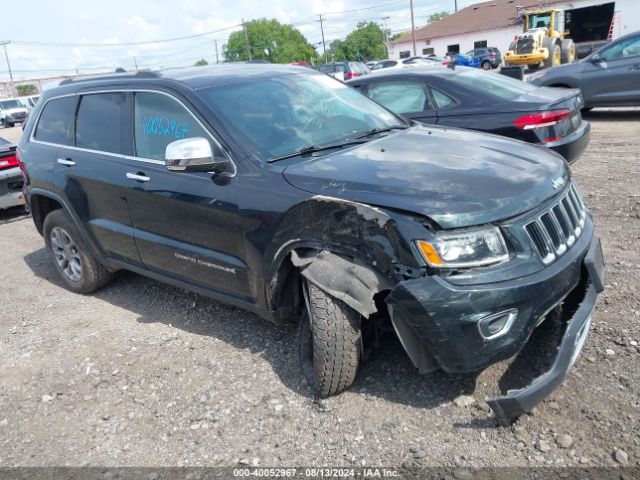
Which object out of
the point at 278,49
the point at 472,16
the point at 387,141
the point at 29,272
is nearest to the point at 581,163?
the point at 387,141

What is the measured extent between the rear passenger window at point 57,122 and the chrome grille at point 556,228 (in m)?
3.73

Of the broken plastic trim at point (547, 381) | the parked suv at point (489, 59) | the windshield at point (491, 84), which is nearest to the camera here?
the broken plastic trim at point (547, 381)

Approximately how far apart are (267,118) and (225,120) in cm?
28

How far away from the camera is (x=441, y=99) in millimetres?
6695

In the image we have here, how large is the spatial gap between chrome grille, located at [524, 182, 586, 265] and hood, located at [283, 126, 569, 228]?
0.28ft

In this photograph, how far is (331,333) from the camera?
292 cm

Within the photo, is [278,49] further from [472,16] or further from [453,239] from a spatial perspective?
[453,239]

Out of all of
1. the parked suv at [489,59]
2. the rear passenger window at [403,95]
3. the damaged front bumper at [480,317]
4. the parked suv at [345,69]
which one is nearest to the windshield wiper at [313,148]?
the damaged front bumper at [480,317]

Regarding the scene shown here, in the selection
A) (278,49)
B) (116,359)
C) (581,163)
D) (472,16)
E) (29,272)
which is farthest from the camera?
(278,49)

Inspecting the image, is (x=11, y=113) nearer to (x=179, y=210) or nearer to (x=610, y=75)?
(x=610, y=75)

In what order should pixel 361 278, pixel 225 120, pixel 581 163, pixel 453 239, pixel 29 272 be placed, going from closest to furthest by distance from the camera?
pixel 453 239 → pixel 361 278 → pixel 225 120 → pixel 29 272 → pixel 581 163

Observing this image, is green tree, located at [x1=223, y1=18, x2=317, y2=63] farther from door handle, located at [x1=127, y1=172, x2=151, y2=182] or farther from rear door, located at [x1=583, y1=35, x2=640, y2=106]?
door handle, located at [x1=127, y1=172, x2=151, y2=182]

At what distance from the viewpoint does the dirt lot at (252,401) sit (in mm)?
2705

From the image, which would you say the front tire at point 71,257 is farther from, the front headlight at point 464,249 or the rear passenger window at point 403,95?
the rear passenger window at point 403,95
